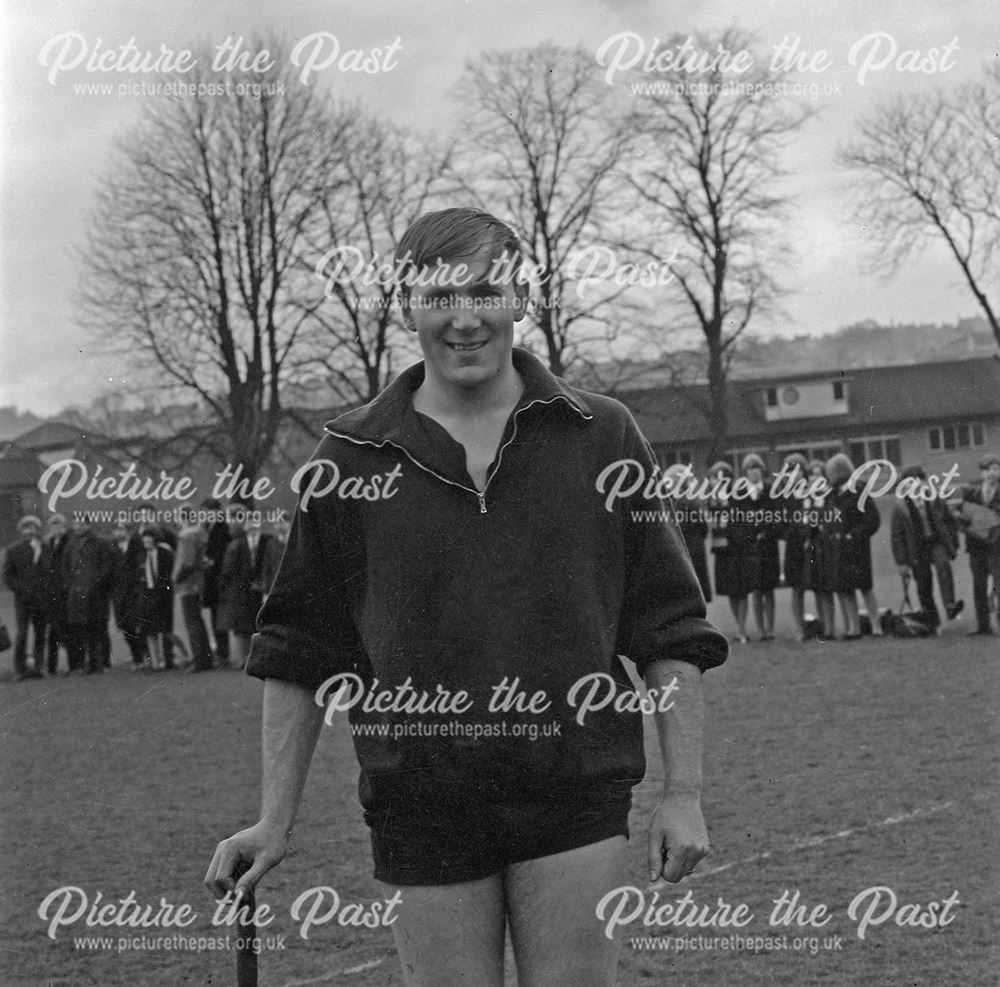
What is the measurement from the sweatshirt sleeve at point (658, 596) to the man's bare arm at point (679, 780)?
0.03 meters

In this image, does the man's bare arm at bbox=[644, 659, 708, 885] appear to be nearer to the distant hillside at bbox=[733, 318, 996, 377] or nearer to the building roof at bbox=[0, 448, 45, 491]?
the building roof at bbox=[0, 448, 45, 491]

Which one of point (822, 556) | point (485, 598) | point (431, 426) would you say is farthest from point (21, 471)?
point (485, 598)

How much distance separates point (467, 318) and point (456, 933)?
0.95 metres

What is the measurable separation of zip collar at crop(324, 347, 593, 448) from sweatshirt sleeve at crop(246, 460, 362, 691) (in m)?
0.16

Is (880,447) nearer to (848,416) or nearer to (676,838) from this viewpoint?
(848,416)

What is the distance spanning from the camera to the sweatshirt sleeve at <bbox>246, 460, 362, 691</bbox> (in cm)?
248

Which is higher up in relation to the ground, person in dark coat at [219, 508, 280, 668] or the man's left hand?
person in dark coat at [219, 508, 280, 668]

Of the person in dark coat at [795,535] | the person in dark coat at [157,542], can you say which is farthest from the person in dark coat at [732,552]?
the person in dark coat at [157,542]

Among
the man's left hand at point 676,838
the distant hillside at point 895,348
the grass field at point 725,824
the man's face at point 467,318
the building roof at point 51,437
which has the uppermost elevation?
the distant hillside at point 895,348

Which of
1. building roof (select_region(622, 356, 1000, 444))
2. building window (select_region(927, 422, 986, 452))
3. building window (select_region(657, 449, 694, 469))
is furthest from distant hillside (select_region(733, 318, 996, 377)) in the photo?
building window (select_region(657, 449, 694, 469))

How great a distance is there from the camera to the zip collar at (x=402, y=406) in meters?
2.40

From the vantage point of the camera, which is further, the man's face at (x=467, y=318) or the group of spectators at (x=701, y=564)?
the group of spectators at (x=701, y=564)

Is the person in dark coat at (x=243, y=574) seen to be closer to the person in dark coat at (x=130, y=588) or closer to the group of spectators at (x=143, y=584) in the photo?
the group of spectators at (x=143, y=584)

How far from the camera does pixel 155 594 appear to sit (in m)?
13.5
